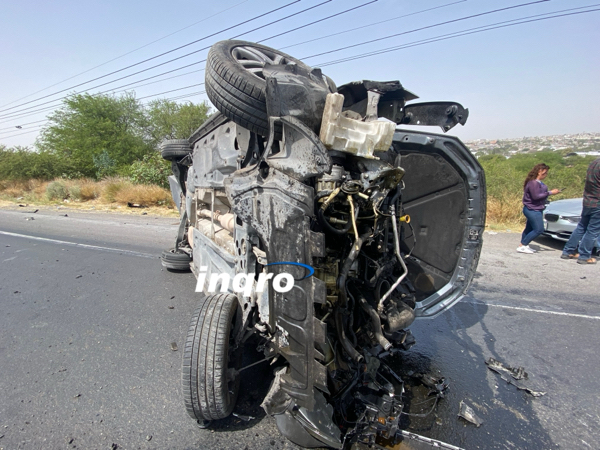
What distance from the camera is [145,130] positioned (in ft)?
96.6

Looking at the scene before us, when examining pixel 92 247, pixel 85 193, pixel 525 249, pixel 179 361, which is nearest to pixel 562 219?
pixel 525 249

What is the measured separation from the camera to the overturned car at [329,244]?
72.7 inches

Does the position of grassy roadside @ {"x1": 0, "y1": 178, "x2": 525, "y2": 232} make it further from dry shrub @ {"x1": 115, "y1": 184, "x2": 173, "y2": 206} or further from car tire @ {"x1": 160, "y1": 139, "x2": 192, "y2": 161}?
car tire @ {"x1": 160, "y1": 139, "x2": 192, "y2": 161}

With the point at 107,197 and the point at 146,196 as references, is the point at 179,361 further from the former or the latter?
the point at 107,197

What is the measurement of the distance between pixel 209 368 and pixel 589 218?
6.88m

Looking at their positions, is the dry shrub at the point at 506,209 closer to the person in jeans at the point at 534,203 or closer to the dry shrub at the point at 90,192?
the person in jeans at the point at 534,203

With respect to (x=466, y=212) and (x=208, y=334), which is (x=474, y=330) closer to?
(x=466, y=212)

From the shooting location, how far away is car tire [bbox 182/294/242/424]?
208 cm

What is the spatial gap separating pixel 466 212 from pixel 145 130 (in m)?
31.9

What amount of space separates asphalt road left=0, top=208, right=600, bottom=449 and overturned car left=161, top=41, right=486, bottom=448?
1.18 feet

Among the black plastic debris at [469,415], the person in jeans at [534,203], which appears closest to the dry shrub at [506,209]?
the person in jeans at [534,203]

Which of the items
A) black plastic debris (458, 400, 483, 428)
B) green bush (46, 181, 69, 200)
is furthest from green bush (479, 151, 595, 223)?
green bush (46, 181, 69, 200)

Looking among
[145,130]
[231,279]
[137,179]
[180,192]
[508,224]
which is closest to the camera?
[231,279]

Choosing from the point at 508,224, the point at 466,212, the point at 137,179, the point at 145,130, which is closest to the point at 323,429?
the point at 466,212
